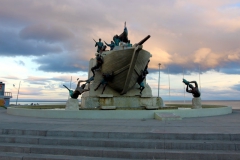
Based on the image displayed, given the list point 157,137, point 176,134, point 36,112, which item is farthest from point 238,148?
point 36,112

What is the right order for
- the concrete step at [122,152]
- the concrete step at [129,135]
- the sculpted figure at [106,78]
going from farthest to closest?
the sculpted figure at [106,78], the concrete step at [129,135], the concrete step at [122,152]

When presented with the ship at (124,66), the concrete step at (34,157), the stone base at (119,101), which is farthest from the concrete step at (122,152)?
the stone base at (119,101)

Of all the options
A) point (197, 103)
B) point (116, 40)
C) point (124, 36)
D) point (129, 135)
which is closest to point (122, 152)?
point (129, 135)

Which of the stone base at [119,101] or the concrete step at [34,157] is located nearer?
the concrete step at [34,157]

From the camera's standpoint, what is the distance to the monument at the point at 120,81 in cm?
1545

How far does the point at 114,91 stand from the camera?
1725 cm

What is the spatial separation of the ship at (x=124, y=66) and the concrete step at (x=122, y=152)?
360 inches

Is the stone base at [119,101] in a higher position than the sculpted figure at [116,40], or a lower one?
lower

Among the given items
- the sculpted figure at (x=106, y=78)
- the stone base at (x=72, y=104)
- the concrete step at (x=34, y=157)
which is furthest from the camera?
the sculpted figure at (x=106, y=78)

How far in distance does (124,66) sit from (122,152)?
1014 centimetres

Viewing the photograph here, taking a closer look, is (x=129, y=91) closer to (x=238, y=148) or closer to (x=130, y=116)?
(x=130, y=116)

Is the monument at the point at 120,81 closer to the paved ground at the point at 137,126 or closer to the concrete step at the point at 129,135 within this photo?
the paved ground at the point at 137,126

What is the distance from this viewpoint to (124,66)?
15.6m

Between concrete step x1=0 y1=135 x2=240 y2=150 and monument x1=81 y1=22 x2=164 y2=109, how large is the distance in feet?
28.9
